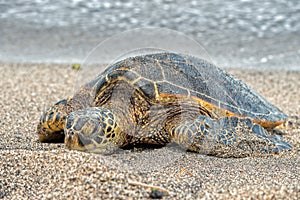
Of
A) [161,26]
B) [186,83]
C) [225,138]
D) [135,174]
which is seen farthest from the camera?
[161,26]

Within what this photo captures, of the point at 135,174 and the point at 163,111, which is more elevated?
Result: the point at 163,111

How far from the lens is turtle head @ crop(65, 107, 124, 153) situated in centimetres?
327

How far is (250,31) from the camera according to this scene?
9688 mm

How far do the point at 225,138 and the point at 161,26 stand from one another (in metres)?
6.43

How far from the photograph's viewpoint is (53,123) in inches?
157

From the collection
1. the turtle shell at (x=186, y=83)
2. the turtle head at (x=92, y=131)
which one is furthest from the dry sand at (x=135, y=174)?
the turtle shell at (x=186, y=83)

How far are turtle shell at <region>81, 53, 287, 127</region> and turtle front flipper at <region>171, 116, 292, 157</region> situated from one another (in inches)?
9.4

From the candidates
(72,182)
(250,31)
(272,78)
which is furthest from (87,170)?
(250,31)

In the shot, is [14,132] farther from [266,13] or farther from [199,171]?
[266,13]

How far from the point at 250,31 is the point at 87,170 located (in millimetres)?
7431

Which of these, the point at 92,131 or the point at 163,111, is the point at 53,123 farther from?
the point at 163,111

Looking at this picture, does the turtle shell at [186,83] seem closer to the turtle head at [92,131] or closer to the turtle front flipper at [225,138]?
the turtle front flipper at [225,138]

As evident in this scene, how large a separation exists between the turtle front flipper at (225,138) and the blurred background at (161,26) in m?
3.87

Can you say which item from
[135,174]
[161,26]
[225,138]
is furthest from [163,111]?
[161,26]
